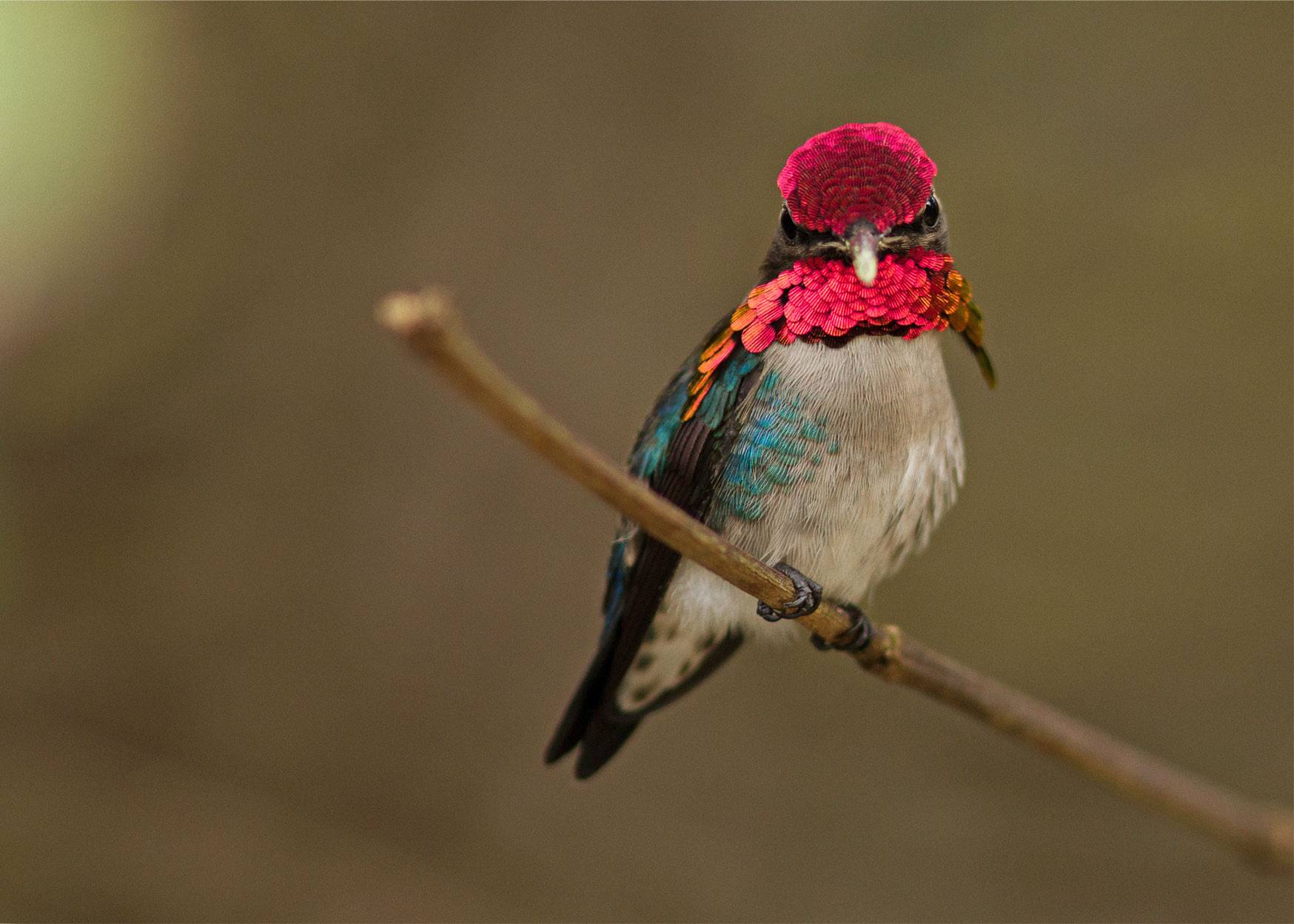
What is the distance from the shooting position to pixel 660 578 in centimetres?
216

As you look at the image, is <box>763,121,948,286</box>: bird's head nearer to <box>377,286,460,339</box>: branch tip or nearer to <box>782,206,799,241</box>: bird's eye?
<box>782,206,799,241</box>: bird's eye

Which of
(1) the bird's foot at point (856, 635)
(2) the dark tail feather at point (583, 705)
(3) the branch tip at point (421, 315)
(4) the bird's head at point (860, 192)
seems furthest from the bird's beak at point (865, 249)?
(2) the dark tail feather at point (583, 705)

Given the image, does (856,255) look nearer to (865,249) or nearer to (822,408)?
(865,249)

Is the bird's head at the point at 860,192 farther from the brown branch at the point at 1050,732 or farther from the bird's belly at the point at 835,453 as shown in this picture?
the brown branch at the point at 1050,732

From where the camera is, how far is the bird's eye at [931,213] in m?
1.89

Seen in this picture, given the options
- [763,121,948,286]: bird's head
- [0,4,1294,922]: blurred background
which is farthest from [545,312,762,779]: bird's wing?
[0,4,1294,922]: blurred background

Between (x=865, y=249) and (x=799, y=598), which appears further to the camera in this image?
(x=799, y=598)

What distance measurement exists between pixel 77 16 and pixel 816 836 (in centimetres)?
349

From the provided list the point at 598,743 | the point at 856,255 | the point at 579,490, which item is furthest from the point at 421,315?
the point at 579,490

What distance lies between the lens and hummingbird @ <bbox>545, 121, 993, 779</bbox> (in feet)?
6.00

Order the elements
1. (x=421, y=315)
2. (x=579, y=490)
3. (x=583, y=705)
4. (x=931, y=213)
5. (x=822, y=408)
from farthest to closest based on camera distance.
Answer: (x=579, y=490) → (x=583, y=705) → (x=822, y=408) → (x=931, y=213) → (x=421, y=315)

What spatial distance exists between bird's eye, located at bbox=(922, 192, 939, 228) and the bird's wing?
39 centimetres

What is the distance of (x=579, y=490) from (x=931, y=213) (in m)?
2.32

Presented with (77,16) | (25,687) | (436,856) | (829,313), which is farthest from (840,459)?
(25,687)
